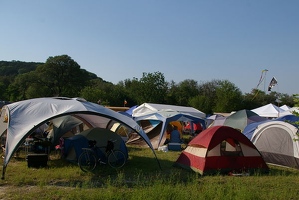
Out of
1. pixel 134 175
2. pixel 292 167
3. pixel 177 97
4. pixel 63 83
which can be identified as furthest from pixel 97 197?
pixel 63 83

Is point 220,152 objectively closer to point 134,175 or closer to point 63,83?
point 134,175

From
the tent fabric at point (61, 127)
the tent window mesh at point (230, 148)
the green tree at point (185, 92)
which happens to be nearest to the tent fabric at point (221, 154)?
the tent window mesh at point (230, 148)

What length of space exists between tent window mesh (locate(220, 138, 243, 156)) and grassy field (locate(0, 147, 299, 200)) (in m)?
0.90

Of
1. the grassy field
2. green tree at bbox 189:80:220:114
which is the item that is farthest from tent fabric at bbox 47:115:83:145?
green tree at bbox 189:80:220:114

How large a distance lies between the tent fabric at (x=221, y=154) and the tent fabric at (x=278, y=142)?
1.63 m

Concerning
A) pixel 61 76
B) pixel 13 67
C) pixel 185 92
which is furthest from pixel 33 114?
pixel 13 67

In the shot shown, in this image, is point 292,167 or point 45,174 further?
point 292,167

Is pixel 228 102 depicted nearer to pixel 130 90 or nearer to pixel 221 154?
pixel 130 90

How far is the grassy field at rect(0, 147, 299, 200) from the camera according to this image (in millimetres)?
5965

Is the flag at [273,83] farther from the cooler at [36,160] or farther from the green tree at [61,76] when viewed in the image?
the green tree at [61,76]

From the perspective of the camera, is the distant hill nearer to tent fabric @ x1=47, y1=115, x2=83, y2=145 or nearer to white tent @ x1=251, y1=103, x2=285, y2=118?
white tent @ x1=251, y1=103, x2=285, y2=118

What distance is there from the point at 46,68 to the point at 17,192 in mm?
53261

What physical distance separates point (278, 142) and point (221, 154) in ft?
9.93

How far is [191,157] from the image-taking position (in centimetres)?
909
